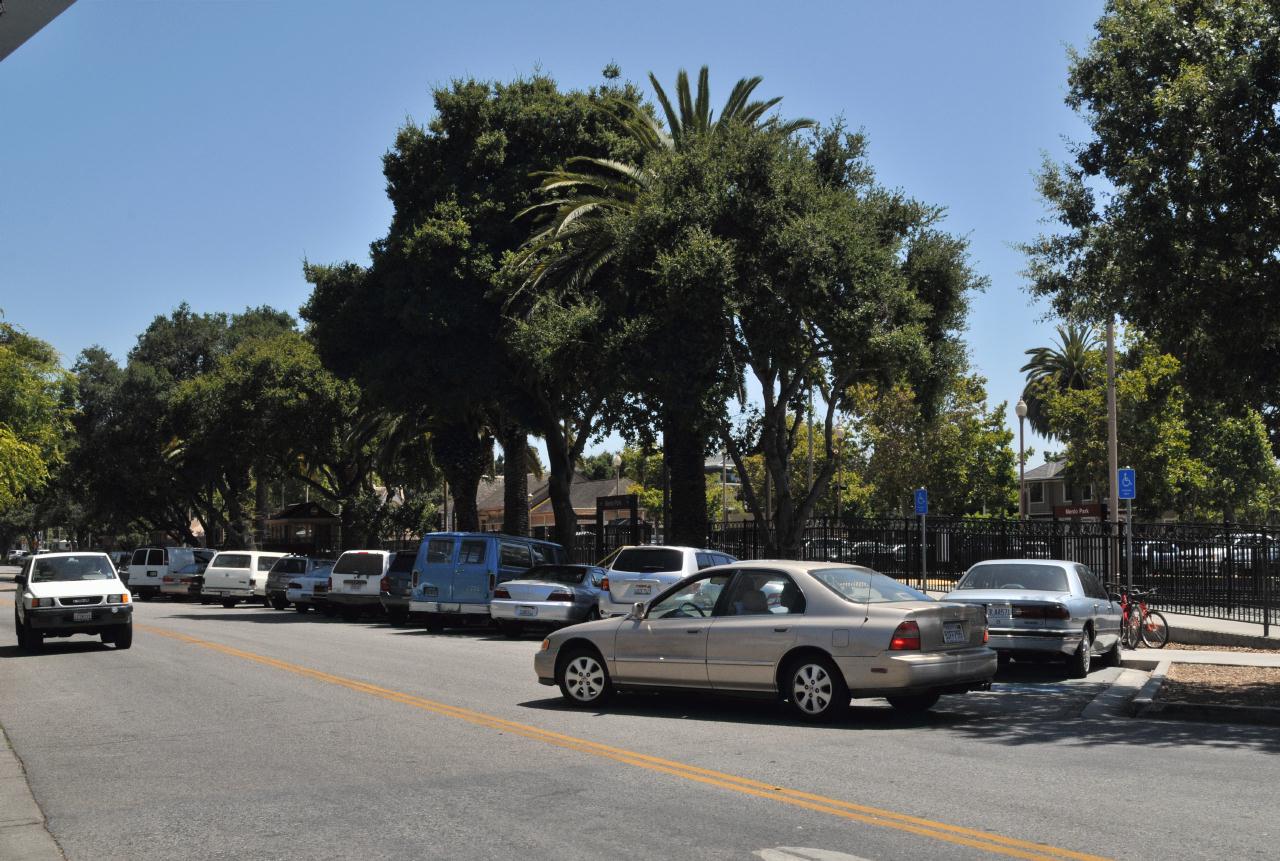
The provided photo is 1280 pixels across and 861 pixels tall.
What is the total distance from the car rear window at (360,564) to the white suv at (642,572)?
10654 millimetres

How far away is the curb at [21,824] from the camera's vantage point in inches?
275

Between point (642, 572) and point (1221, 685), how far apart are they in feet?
31.4

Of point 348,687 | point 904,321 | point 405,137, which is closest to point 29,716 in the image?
point 348,687

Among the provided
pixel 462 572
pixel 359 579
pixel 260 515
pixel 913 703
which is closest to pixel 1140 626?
pixel 913 703

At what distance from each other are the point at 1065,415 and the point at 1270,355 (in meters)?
40.8

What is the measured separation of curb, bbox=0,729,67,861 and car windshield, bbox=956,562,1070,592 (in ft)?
39.8

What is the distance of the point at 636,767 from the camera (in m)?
9.20

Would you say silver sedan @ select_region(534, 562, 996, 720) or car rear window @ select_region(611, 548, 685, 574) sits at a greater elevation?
car rear window @ select_region(611, 548, 685, 574)

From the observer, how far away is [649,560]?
2153 centimetres

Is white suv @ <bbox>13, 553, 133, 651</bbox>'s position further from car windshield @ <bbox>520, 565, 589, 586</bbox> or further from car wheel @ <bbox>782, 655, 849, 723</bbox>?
car wheel @ <bbox>782, 655, 849, 723</bbox>

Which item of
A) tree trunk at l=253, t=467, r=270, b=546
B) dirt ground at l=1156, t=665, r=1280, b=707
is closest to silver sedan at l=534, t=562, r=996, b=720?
dirt ground at l=1156, t=665, r=1280, b=707

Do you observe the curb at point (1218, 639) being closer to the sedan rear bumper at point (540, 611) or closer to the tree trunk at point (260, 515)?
the sedan rear bumper at point (540, 611)

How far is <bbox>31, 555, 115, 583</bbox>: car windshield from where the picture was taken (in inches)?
800

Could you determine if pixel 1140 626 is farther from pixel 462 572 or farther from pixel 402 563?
pixel 402 563
